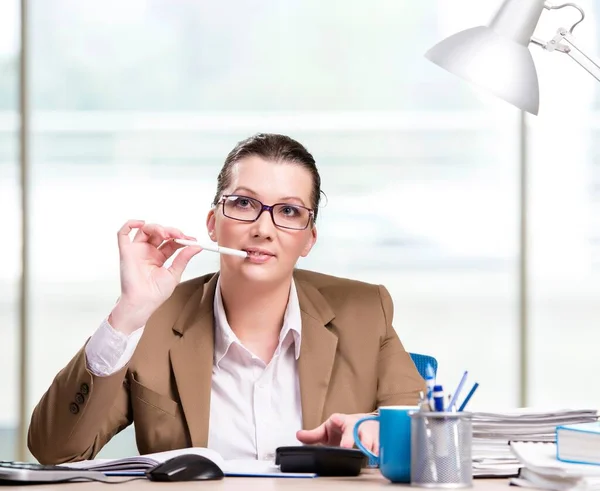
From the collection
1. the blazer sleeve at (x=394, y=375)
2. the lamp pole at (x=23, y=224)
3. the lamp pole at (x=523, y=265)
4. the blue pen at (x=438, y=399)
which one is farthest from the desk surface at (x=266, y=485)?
the lamp pole at (x=23, y=224)

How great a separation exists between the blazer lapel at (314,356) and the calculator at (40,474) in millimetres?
729

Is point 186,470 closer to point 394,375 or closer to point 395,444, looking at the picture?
point 395,444

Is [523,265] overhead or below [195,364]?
overhead

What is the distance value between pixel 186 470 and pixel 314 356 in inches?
30.1

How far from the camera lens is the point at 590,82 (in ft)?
12.9

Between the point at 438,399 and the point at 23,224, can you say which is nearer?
the point at 438,399

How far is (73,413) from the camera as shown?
1.85m

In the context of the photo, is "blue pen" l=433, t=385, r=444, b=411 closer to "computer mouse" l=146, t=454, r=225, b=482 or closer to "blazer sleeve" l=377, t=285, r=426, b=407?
"computer mouse" l=146, t=454, r=225, b=482

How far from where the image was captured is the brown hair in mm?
2260

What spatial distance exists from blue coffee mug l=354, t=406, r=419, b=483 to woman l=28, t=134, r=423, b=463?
21.2 inches

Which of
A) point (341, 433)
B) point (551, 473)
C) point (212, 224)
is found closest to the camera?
point (551, 473)

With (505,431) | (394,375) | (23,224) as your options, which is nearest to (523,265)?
(394,375)

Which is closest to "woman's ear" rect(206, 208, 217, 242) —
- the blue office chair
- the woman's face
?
the woman's face

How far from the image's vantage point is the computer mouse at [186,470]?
144 cm
